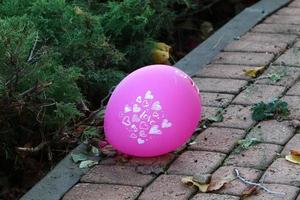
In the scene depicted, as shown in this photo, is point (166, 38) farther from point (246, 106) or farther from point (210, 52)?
point (246, 106)

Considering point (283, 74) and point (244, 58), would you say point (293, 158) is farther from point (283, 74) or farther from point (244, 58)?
point (244, 58)

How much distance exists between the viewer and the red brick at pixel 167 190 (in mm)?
3568

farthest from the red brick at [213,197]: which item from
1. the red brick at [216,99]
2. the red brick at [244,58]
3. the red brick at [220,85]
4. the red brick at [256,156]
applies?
the red brick at [244,58]

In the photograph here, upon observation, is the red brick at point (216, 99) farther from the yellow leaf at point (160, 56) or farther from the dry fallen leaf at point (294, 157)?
the dry fallen leaf at point (294, 157)

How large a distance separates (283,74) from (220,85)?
0.43 meters

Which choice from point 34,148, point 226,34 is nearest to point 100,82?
point 34,148

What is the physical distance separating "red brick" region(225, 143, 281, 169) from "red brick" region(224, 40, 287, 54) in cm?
152

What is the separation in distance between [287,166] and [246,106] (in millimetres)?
798

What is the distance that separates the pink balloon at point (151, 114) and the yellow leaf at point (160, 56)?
1.28 meters

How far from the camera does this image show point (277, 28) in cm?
588

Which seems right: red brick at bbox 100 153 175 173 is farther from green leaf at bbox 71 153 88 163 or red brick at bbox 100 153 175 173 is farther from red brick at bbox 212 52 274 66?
red brick at bbox 212 52 274 66

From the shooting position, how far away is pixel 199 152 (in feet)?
13.1

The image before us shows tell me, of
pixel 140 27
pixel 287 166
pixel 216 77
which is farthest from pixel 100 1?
pixel 287 166

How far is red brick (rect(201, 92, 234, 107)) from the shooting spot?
4.57 m
